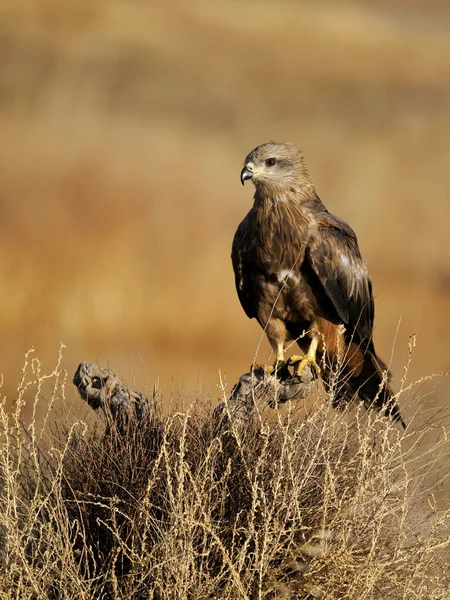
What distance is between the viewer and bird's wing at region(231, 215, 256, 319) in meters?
5.43

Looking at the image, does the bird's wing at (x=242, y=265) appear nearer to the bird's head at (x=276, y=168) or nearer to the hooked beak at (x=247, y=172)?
the bird's head at (x=276, y=168)

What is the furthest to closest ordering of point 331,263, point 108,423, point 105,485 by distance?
point 331,263 → point 108,423 → point 105,485

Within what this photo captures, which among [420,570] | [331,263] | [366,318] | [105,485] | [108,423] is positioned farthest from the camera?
[366,318]

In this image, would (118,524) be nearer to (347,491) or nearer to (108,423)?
(108,423)

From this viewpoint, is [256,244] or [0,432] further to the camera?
[256,244]

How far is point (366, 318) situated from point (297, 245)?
28.9 inches

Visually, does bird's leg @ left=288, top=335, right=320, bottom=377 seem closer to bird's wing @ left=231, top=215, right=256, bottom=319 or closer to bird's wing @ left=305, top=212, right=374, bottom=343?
bird's wing @ left=305, top=212, right=374, bottom=343

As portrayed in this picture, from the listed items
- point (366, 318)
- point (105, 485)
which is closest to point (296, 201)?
point (366, 318)

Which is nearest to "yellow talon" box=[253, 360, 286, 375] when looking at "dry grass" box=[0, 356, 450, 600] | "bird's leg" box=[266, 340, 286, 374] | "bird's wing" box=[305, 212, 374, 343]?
"bird's leg" box=[266, 340, 286, 374]

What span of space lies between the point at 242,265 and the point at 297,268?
36 cm

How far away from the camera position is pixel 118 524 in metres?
3.62

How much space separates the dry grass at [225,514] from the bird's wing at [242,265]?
5.16 feet

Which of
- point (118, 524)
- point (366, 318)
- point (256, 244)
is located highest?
point (256, 244)

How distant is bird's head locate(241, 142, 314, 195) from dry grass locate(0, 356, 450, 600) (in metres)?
1.75
